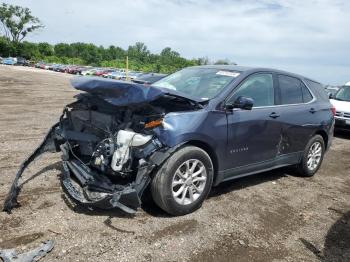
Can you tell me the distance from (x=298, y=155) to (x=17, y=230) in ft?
14.9

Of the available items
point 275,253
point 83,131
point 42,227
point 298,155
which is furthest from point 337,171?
point 42,227

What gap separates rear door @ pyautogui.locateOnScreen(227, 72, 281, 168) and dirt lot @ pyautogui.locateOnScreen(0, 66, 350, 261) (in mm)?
638

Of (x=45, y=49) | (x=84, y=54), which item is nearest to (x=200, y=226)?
(x=45, y=49)

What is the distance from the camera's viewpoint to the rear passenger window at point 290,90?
6.53 meters

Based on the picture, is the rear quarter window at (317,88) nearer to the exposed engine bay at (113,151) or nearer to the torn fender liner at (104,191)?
the exposed engine bay at (113,151)

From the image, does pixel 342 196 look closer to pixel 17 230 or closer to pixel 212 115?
pixel 212 115

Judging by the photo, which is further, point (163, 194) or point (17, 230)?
point (163, 194)

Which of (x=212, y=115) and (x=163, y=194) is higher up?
(x=212, y=115)

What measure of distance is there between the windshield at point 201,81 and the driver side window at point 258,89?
0.20 meters

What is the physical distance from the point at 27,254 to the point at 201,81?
10.7 ft

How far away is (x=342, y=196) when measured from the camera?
256 inches

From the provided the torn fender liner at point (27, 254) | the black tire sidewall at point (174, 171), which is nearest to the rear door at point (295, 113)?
the black tire sidewall at point (174, 171)

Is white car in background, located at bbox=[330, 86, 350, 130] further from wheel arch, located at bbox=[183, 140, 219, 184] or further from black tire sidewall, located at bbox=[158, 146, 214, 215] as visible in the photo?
black tire sidewall, located at bbox=[158, 146, 214, 215]

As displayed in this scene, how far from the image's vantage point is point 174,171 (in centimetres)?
474
